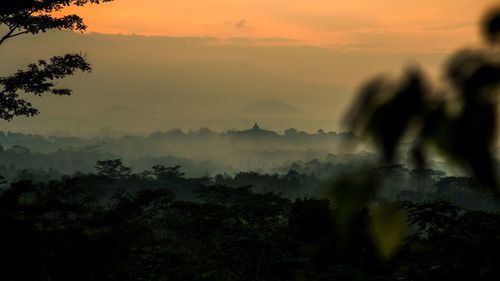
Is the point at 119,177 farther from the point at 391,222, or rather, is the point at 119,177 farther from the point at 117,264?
the point at 391,222

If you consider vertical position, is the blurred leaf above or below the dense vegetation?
above

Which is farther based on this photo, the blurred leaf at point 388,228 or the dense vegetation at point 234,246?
the dense vegetation at point 234,246

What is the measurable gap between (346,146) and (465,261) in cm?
671

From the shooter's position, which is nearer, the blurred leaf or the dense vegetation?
the blurred leaf

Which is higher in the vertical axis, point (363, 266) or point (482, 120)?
point (482, 120)

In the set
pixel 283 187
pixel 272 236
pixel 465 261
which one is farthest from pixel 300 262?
pixel 283 187

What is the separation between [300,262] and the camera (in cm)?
1121

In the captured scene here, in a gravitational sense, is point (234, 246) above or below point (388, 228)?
below

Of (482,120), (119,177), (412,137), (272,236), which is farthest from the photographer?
(119,177)

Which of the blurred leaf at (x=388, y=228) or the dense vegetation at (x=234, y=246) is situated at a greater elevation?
the blurred leaf at (x=388, y=228)

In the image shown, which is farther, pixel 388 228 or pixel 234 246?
pixel 234 246

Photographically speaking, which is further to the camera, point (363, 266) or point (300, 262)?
point (363, 266)

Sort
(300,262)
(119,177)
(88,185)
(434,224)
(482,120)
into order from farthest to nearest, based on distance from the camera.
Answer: (119,177) < (88,185) < (300,262) < (434,224) < (482,120)

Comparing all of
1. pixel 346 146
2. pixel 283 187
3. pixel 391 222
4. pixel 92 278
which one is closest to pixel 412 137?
pixel 346 146
